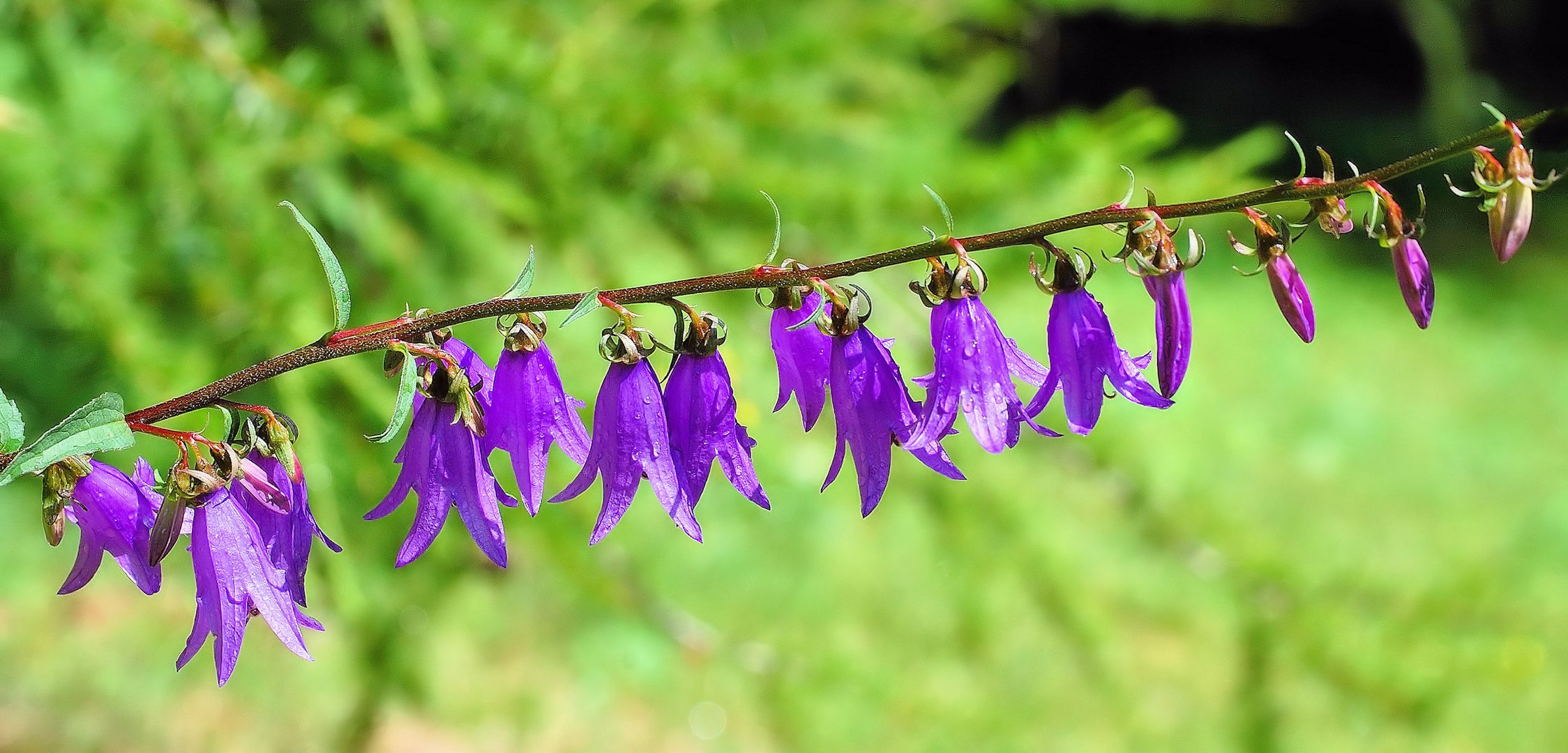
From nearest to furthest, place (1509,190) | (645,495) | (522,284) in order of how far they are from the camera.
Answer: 1. (1509,190)
2. (522,284)
3. (645,495)

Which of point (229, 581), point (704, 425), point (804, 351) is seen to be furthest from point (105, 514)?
point (804, 351)

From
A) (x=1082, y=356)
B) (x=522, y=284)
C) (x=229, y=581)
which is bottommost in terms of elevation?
(x=229, y=581)

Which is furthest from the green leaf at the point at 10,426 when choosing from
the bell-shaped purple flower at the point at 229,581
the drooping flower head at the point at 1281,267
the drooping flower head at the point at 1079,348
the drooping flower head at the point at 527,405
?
the drooping flower head at the point at 1281,267

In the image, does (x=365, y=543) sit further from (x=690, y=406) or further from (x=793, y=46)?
(x=690, y=406)

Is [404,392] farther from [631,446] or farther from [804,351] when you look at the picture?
[804,351]

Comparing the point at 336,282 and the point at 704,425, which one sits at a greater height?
the point at 336,282

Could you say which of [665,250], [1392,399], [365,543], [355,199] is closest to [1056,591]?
[665,250]

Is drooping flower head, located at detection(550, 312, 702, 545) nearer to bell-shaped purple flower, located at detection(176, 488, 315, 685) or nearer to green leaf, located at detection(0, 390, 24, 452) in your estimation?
bell-shaped purple flower, located at detection(176, 488, 315, 685)
